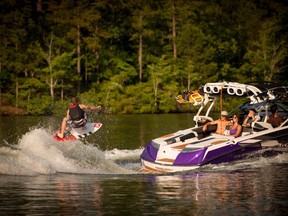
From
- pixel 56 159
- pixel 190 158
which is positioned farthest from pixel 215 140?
pixel 56 159

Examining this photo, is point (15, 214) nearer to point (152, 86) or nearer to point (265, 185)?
point (265, 185)

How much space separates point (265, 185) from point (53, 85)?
50685 mm

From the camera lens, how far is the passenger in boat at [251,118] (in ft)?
88.5

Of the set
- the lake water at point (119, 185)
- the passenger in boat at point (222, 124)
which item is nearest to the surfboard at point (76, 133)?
the lake water at point (119, 185)

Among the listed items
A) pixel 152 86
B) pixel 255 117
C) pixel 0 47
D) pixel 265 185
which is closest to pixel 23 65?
pixel 0 47

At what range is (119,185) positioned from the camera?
69.8 ft

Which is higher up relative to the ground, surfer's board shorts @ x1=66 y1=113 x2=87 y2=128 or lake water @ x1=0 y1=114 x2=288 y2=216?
surfer's board shorts @ x1=66 y1=113 x2=87 y2=128

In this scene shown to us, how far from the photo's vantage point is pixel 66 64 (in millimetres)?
71812

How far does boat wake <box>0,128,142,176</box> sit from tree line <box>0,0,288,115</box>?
1538 inches

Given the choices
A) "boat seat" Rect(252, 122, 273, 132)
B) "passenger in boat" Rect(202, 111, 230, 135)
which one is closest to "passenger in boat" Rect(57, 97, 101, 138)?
"passenger in boat" Rect(202, 111, 230, 135)

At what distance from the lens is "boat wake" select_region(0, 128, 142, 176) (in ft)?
77.3

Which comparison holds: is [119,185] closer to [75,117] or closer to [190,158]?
[190,158]

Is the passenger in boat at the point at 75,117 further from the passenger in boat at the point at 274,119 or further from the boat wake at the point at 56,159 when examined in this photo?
the passenger in boat at the point at 274,119

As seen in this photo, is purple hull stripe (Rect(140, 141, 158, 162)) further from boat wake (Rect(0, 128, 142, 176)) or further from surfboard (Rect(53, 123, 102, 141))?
surfboard (Rect(53, 123, 102, 141))
